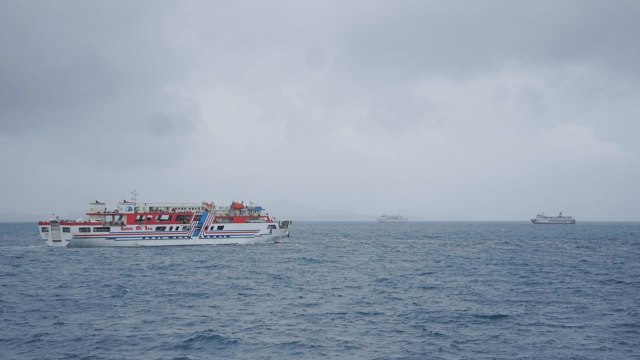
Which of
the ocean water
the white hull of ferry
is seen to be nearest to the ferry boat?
the white hull of ferry

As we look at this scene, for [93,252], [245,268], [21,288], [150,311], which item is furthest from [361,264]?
[93,252]

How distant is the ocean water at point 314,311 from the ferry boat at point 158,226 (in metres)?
16.0

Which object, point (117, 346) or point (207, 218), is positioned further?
point (207, 218)

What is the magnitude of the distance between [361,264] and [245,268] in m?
16.7

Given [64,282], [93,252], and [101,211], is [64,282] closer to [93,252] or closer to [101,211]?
[93,252]

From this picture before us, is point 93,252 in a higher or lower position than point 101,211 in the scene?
lower

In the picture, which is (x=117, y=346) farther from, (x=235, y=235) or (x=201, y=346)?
(x=235, y=235)

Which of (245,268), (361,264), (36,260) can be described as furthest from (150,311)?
(36,260)

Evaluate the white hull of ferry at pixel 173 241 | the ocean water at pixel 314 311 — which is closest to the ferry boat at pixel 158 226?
the white hull of ferry at pixel 173 241

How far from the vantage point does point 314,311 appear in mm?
32719

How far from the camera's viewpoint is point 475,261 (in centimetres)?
6619

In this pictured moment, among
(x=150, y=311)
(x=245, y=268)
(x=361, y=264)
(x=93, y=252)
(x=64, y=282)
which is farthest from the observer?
(x=93, y=252)

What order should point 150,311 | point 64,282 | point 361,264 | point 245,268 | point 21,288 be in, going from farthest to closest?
1. point 361,264
2. point 245,268
3. point 64,282
4. point 21,288
5. point 150,311

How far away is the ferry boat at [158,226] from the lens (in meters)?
75.9
